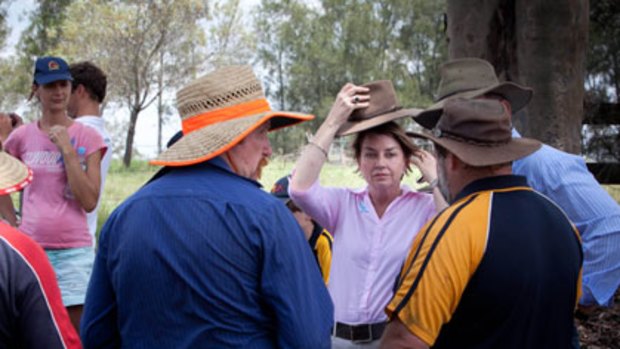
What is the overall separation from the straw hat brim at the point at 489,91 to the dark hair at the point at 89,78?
90.5 inches

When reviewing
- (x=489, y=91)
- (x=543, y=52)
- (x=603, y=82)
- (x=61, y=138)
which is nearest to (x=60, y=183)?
(x=61, y=138)

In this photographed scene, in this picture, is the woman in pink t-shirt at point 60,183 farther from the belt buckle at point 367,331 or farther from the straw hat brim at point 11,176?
the belt buckle at point 367,331

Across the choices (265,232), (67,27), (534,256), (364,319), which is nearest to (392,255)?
(364,319)

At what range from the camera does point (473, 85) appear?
125 inches

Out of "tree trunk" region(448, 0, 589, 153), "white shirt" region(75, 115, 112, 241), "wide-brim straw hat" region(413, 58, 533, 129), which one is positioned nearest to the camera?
"wide-brim straw hat" region(413, 58, 533, 129)

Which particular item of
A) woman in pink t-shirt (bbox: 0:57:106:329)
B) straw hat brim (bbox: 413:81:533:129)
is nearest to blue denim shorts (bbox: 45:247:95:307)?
woman in pink t-shirt (bbox: 0:57:106:329)

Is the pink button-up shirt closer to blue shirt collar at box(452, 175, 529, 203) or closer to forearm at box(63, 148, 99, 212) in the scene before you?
blue shirt collar at box(452, 175, 529, 203)

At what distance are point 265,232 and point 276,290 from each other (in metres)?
0.17

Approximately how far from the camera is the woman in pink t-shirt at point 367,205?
3.01m

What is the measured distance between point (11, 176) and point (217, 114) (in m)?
0.70

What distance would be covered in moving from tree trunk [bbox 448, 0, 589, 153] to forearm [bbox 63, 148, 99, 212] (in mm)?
2719

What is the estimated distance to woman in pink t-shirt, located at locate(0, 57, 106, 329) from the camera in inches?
149

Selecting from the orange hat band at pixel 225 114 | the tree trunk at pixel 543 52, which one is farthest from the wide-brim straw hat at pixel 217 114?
the tree trunk at pixel 543 52

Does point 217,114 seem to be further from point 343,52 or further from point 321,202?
point 343,52
